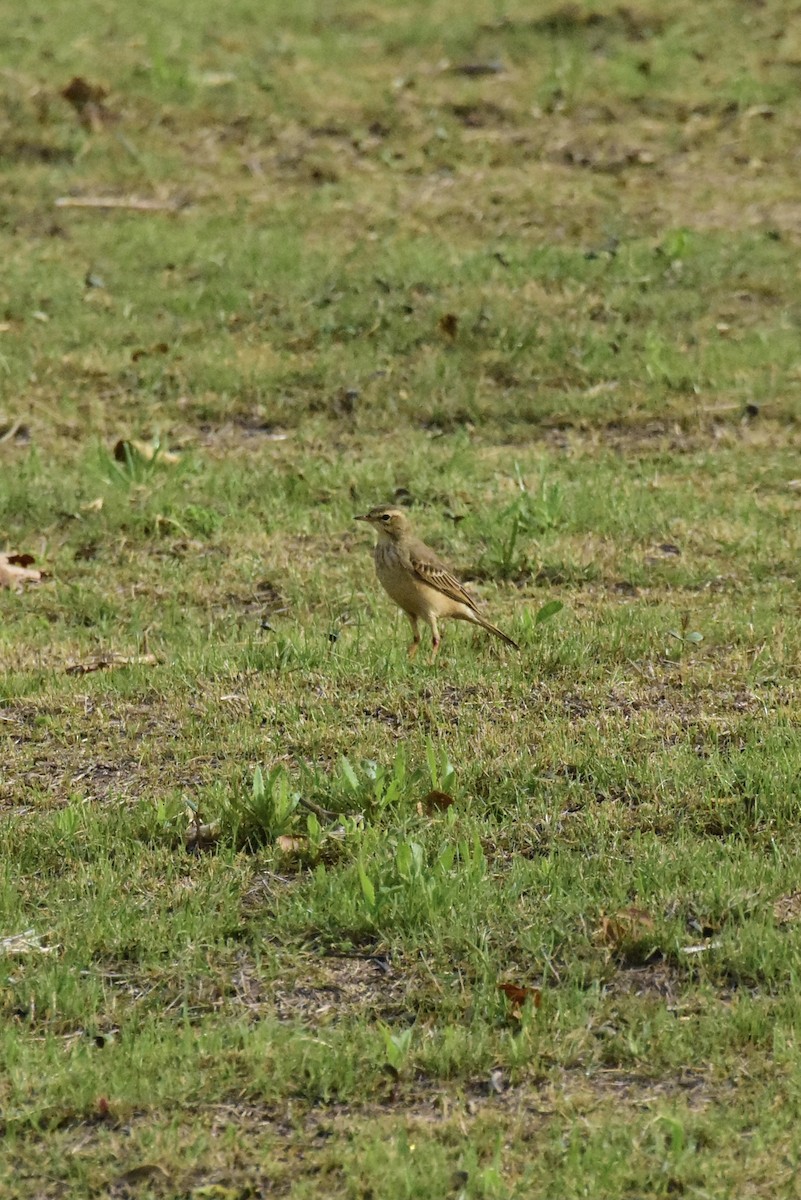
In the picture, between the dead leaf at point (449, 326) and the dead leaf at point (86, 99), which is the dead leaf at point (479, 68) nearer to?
the dead leaf at point (86, 99)

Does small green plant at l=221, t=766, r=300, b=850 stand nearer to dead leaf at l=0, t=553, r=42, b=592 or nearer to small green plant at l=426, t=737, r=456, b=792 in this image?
small green plant at l=426, t=737, r=456, b=792

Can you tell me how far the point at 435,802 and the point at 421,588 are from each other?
1.61 meters

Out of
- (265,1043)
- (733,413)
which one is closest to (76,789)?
(265,1043)

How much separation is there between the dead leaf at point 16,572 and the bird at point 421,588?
202 centimetres

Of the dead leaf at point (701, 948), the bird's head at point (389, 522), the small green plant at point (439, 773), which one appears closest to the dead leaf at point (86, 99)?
the bird's head at point (389, 522)

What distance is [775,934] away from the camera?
5.84m

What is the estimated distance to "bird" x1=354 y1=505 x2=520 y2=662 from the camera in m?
8.23

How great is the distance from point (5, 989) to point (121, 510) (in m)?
4.79

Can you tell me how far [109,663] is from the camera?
27.3 feet

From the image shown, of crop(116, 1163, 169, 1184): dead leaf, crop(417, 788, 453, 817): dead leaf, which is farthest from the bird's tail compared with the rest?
crop(116, 1163, 169, 1184): dead leaf

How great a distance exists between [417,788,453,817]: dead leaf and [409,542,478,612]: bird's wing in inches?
63.0

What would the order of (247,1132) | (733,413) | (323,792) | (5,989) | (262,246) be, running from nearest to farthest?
(247,1132), (5,989), (323,792), (733,413), (262,246)

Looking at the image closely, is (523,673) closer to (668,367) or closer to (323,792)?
(323,792)

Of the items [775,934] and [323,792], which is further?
[323,792]
